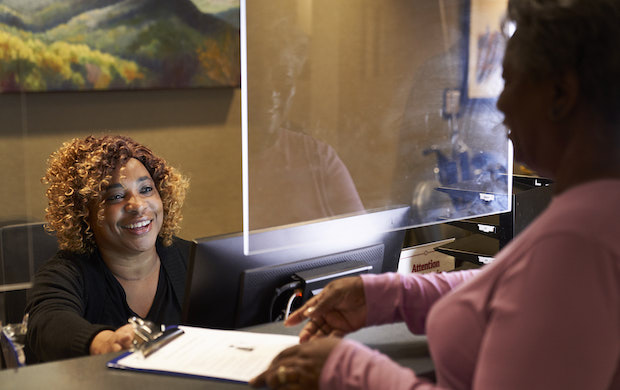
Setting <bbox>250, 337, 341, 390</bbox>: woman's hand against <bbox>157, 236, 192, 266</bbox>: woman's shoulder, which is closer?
<bbox>250, 337, 341, 390</bbox>: woman's hand

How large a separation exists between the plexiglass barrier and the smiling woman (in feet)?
2.49

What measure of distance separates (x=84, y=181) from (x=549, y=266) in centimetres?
160

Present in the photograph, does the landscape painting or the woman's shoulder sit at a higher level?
the landscape painting

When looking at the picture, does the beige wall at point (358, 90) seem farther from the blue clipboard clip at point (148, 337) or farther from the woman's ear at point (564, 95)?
the woman's ear at point (564, 95)

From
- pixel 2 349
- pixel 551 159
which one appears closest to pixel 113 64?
pixel 2 349

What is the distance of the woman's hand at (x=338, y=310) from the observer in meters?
1.16

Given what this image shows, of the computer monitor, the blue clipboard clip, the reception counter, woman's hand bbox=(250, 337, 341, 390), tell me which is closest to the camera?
woman's hand bbox=(250, 337, 341, 390)

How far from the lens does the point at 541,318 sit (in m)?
0.71

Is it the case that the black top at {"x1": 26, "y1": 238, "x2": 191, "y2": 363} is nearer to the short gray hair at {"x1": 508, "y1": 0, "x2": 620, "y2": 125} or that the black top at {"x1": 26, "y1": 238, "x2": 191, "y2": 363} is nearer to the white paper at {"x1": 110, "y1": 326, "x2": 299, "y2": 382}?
the white paper at {"x1": 110, "y1": 326, "x2": 299, "y2": 382}

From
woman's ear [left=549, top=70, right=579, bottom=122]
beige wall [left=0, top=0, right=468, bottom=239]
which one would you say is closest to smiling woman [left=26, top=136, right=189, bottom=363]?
beige wall [left=0, top=0, right=468, bottom=239]

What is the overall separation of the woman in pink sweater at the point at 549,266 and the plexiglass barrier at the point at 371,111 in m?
0.56

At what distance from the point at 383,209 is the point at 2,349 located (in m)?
0.86

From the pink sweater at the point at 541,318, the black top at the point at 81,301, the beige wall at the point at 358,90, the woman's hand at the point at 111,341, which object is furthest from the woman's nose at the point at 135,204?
the pink sweater at the point at 541,318

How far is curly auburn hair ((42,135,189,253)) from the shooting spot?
6.52ft
